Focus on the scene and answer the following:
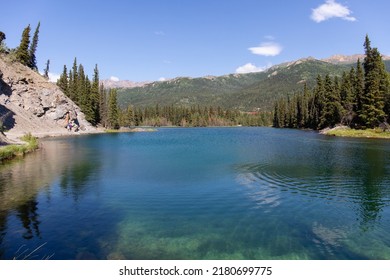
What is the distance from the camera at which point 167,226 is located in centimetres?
1728

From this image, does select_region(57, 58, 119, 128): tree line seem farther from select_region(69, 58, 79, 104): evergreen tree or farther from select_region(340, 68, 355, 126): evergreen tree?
select_region(340, 68, 355, 126): evergreen tree

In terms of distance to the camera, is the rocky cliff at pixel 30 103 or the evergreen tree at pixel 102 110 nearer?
Result: the rocky cliff at pixel 30 103

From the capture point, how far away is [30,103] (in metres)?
96.6

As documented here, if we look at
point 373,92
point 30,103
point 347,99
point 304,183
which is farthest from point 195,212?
point 347,99

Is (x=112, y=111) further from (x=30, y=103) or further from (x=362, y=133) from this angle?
(x=362, y=133)

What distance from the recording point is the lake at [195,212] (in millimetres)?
14297

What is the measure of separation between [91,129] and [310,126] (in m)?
91.0

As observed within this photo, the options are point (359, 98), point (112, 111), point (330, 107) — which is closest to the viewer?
point (359, 98)

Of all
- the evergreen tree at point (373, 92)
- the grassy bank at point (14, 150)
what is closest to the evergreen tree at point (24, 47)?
the grassy bank at point (14, 150)

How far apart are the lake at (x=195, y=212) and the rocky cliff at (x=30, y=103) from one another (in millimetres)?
50129

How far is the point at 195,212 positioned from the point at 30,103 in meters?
92.7

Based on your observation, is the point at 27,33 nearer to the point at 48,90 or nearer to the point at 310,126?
the point at 48,90

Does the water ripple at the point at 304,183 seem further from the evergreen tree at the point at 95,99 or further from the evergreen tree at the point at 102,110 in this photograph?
the evergreen tree at the point at 102,110
